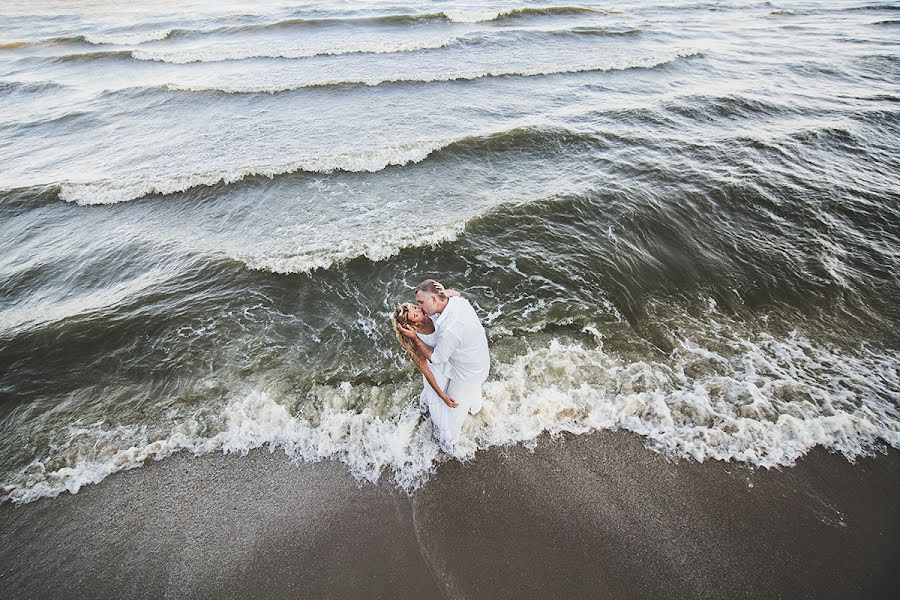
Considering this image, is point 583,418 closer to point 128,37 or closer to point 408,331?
point 408,331

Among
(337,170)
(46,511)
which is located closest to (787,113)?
(337,170)

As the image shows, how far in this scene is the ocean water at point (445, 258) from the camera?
18.2 ft

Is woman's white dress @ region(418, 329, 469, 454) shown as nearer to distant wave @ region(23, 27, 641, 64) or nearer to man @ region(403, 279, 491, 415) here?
man @ region(403, 279, 491, 415)

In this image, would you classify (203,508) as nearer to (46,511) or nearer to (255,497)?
(255,497)

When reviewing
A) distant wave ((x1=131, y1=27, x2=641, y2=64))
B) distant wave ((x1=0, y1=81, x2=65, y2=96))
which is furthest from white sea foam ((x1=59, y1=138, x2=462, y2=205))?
distant wave ((x1=131, y1=27, x2=641, y2=64))

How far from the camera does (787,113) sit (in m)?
13.3

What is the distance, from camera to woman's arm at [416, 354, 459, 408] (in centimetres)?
434

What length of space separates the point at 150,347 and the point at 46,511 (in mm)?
2637

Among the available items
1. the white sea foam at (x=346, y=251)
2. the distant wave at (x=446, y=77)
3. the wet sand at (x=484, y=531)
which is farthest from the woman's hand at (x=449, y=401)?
the distant wave at (x=446, y=77)

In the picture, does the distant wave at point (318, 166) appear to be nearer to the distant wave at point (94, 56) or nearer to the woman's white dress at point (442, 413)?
the woman's white dress at point (442, 413)

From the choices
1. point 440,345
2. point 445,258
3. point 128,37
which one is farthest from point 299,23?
point 440,345

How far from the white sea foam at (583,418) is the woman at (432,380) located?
1.07 ft

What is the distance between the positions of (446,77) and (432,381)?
645 inches

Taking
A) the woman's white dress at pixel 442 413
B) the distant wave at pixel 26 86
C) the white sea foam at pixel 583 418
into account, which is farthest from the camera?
the distant wave at pixel 26 86
